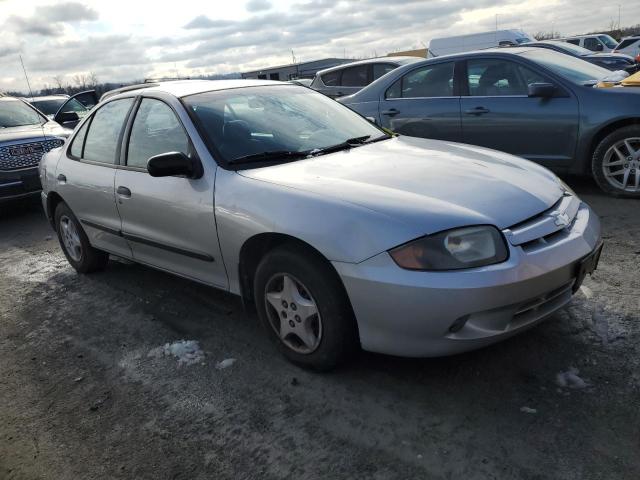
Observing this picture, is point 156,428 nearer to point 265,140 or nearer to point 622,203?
point 265,140

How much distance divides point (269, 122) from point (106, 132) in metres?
1.55

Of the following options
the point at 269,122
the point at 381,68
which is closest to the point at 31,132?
the point at 381,68

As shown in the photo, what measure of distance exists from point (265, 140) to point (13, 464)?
217 cm

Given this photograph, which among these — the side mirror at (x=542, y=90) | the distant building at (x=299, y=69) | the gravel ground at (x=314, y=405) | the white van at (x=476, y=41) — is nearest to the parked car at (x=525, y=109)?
the side mirror at (x=542, y=90)

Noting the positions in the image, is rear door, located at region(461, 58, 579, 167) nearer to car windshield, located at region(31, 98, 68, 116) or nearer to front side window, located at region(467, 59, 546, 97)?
front side window, located at region(467, 59, 546, 97)

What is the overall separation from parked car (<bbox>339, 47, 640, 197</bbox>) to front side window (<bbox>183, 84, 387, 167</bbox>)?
6.61ft

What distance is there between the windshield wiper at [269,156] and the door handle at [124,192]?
101 centimetres

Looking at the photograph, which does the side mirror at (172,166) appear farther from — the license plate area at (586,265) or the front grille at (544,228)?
the license plate area at (586,265)

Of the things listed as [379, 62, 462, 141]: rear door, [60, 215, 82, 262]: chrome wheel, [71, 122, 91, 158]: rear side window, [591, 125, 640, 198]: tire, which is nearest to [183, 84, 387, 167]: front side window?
[71, 122, 91, 158]: rear side window

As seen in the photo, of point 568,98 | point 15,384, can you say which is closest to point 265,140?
point 15,384

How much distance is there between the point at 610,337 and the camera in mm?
3094

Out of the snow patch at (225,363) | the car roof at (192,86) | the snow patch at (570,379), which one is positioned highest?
the car roof at (192,86)

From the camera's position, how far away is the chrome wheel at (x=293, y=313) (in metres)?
2.92

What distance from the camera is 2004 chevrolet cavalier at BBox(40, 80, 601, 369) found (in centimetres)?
256
